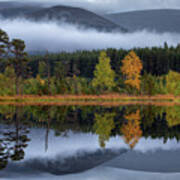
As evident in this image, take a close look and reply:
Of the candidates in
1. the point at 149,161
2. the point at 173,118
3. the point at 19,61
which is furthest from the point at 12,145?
the point at 19,61

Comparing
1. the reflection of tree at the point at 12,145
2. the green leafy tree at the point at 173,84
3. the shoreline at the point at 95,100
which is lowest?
the shoreline at the point at 95,100

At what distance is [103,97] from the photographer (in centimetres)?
6278

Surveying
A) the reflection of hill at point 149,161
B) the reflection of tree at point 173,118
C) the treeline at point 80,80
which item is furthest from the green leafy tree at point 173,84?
the reflection of hill at point 149,161

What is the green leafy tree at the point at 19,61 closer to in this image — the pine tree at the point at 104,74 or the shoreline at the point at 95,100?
the shoreline at the point at 95,100

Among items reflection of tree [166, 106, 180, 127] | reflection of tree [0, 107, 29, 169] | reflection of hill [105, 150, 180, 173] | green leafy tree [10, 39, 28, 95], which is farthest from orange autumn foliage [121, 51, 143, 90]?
reflection of hill [105, 150, 180, 173]

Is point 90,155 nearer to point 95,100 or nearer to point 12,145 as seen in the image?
point 12,145

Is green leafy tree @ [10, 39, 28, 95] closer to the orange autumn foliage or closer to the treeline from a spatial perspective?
the treeline

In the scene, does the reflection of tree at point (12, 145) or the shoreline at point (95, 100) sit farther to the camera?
the shoreline at point (95, 100)

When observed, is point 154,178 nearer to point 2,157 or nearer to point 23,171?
point 23,171

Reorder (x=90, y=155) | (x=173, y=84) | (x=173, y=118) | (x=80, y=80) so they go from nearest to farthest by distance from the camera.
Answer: (x=90, y=155) → (x=173, y=118) → (x=173, y=84) → (x=80, y=80)

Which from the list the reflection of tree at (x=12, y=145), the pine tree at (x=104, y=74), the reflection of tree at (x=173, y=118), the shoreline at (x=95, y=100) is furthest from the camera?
the pine tree at (x=104, y=74)

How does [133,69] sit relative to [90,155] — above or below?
above

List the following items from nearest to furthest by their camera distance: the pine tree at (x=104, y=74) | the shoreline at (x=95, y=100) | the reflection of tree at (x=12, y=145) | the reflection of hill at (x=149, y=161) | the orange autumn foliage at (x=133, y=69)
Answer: the reflection of hill at (x=149, y=161) < the reflection of tree at (x=12, y=145) < the shoreline at (x=95, y=100) < the pine tree at (x=104, y=74) < the orange autumn foliage at (x=133, y=69)

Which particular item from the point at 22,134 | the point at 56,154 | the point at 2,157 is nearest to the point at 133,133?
the point at 22,134
